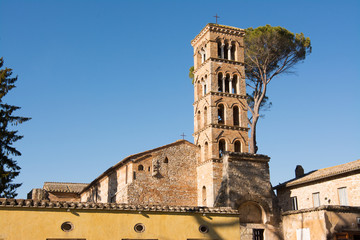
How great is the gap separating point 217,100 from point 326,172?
9.45 metres

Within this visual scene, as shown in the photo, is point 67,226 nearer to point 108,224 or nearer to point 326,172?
point 108,224

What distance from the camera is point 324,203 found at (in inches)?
975

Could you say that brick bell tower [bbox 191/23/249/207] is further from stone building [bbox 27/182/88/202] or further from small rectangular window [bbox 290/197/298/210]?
stone building [bbox 27/182/88/202]

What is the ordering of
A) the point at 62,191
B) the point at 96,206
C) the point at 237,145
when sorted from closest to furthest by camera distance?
the point at 96,206 → the point at 237,145 → the point at 62,191

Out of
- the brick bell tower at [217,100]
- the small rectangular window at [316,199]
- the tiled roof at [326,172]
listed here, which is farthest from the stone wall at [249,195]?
the brick bell tower at [217,100]

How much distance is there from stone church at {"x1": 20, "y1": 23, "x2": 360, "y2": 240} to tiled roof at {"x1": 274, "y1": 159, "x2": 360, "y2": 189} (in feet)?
5.03

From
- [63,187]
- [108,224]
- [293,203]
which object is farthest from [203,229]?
[63,187]

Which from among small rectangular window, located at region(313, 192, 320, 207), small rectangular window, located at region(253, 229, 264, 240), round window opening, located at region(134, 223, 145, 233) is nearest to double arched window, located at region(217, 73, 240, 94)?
small rectangular window, located at region(313, 192, 320, 207)

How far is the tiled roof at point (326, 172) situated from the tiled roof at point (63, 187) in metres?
21.4

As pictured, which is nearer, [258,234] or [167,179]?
[258,234]

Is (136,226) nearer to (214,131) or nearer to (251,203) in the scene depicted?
(251,203)

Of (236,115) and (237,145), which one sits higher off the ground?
(236,115)

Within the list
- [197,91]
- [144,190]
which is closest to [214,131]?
[197,91]

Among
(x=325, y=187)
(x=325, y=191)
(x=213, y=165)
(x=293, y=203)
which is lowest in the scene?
(x=293, y=203)
